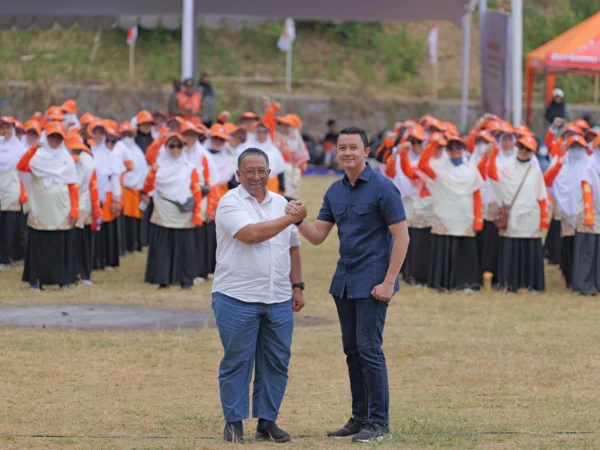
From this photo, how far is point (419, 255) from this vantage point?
15.3m

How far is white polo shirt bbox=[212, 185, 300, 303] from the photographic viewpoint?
7.16 metres

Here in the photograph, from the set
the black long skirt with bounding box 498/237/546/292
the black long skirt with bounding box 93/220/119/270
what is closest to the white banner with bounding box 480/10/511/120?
the black long skirt with bounding box 498/237/546/292

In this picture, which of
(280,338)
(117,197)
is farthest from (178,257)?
(280,338)

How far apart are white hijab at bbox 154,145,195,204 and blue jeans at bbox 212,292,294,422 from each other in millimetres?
7198

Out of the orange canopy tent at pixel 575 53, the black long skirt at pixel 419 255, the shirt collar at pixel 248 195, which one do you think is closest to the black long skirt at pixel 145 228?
the black long skirt at pixel 419 255

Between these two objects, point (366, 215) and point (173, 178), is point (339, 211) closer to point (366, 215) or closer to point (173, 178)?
point (366, 215)

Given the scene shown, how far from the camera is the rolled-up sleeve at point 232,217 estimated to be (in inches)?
280

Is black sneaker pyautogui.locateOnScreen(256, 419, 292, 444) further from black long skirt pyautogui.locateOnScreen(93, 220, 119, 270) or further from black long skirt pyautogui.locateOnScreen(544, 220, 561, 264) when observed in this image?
black long skirt pyautogui.locateOnScreen(544, 220, 561, 264)

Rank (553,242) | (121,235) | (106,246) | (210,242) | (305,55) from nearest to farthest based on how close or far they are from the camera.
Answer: (210,242) → (106,246) → (553,242) → (121,235) → (305,55)

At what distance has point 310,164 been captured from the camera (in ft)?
106

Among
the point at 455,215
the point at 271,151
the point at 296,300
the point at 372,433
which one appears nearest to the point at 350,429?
the point at 372,433

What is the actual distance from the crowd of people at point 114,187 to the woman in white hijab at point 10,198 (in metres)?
0.01

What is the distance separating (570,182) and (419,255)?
82.1 inches

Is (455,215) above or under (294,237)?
under
